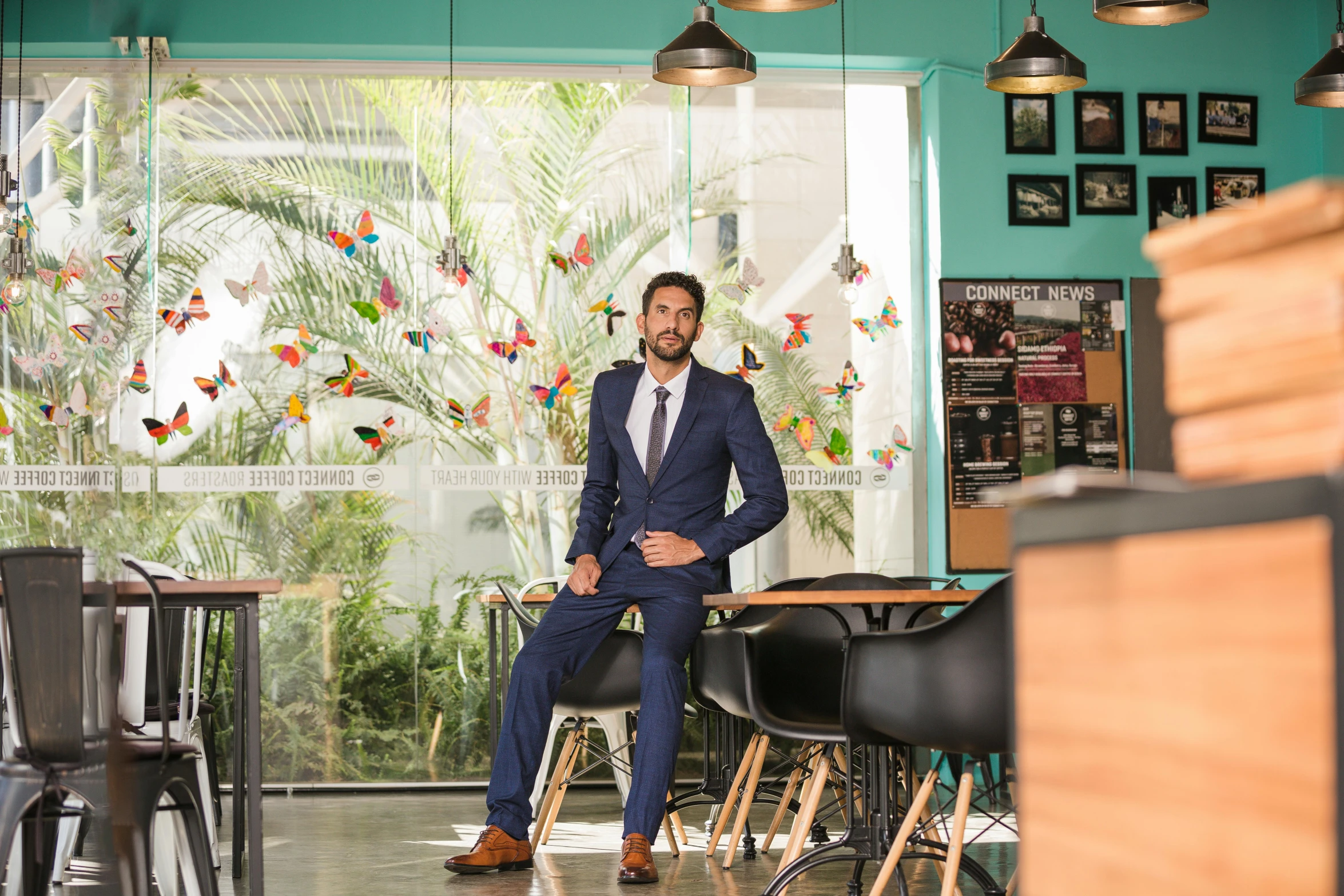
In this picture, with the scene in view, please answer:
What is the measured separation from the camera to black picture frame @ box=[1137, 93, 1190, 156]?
6285 millimetres

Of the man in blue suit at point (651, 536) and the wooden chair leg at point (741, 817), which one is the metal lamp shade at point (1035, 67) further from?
the wooden chair leg at point (741, 817)

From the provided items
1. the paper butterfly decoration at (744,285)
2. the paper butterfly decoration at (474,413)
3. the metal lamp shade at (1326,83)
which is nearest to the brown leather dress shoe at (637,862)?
the paper butterfly decoration at (474,413)

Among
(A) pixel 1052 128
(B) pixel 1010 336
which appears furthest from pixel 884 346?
(A) pixel 1052 128

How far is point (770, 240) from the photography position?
6312mm

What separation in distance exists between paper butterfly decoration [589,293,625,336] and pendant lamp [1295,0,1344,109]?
9.55 ft

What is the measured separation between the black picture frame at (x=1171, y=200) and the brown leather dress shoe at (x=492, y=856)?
13.9 feet

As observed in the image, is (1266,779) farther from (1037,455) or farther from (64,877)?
(1037,455)

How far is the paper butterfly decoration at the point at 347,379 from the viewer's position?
6.09m

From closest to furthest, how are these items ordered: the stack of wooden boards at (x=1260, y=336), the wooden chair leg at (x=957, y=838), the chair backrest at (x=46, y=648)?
1. the stack of wooden boards at (x=1260, y=336)
2. the chair backrest at (x=46, y=648)
3. the wooden chair leg at (x=957, y=838)

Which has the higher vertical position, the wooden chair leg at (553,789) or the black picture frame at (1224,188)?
the black picture frame at (1224,188)

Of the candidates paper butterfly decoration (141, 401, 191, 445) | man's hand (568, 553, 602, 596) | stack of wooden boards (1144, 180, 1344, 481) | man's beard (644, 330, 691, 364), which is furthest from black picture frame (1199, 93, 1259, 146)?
stack of wooden boards (1144, 180, 1344, 481)

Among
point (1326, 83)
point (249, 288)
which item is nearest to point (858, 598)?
point (1326, 83)

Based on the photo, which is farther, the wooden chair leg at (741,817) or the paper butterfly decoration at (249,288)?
the paper butterfly decoration at (249,288)

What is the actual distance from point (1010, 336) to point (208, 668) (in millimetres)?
3936
